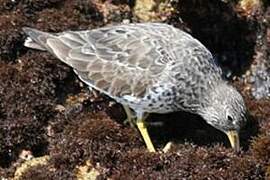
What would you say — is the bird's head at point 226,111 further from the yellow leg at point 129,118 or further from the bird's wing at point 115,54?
the yellow leg at point 129,118

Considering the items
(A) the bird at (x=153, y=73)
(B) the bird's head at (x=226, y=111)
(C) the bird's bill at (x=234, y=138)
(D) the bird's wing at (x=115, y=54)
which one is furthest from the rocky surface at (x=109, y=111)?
(D) the bird's wing at (x=115, y=54)

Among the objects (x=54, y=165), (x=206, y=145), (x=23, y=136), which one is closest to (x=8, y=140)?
(x=23, y=136)

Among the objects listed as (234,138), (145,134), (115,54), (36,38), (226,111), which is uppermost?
(115,54)

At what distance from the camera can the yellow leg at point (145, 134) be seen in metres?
9.95

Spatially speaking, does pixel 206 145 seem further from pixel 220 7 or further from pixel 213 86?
pixel 220 7

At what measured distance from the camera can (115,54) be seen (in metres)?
10.2

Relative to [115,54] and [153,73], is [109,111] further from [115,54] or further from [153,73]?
[153,73]

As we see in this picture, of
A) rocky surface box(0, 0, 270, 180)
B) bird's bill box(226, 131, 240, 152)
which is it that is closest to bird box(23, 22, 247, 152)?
bird's bill box(226, 131, 240, 152)

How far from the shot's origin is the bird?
32.2ft

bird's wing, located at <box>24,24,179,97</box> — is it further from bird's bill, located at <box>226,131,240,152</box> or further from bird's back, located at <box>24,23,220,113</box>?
bird's bill, located at <box>226,131,240,152</box>

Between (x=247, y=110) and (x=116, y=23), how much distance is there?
2.75m

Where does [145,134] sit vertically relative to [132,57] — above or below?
below

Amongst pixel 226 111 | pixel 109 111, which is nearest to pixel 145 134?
pixel 109 111

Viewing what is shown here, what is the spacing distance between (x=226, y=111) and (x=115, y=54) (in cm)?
175
